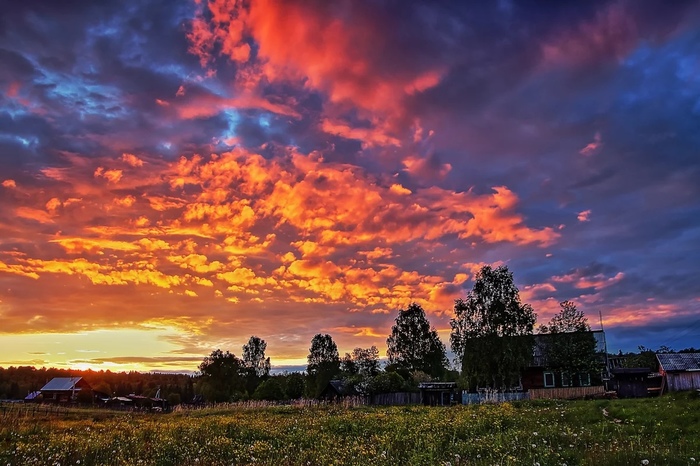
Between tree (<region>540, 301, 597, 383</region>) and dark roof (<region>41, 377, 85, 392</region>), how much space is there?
103 m

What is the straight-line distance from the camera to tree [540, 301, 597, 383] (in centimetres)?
6247

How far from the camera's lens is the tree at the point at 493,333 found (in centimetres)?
6462

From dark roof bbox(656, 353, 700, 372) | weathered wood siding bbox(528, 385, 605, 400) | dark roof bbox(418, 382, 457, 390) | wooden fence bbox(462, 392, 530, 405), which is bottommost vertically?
wooden fence bbox(462, 392, 530, 405)

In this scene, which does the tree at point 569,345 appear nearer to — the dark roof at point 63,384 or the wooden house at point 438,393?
the wooden house at point 438,393

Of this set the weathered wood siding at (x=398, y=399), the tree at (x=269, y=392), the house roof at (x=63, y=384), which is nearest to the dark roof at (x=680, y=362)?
the weathered wood siding at (x=398, y=399)

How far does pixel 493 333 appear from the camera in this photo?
66.1 m

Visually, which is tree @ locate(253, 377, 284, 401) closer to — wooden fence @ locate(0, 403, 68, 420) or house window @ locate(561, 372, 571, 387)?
wooden fence @ locate(0, 403, 68, 420)

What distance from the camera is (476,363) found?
6550 centimetres

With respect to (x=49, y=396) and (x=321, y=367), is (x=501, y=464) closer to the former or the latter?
(x=321, y=367)

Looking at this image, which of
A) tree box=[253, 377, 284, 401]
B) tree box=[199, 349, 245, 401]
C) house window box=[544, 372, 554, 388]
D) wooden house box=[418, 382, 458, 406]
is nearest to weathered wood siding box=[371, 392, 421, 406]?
wooden house box=[418, 382, 458, 406]

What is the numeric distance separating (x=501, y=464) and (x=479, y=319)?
189 feet

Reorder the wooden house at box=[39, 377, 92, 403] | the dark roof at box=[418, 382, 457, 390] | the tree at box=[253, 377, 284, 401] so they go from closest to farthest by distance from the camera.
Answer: the dark roof at box=[418, 382, 457, 390] < the tree at box=[253, 377, 284, 401] < the wooden house at box=[39, 377, 92, 403]

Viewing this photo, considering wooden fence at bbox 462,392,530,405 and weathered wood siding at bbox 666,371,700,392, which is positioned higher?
weathered wood siding at bbox 666,371,700,392

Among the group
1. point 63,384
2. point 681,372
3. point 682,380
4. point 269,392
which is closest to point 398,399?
point 682,380
